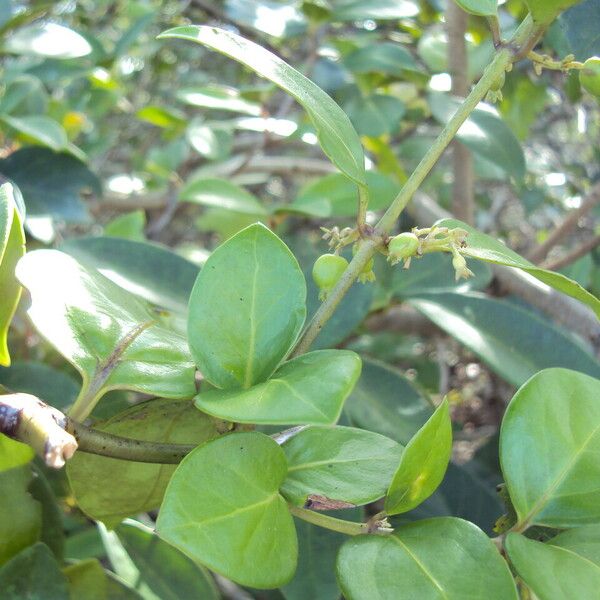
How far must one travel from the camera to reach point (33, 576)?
590mm

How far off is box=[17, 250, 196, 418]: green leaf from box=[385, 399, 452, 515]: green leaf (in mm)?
129

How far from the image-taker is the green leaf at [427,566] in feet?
1.38

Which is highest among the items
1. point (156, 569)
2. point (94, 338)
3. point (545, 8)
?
point (545, 8)

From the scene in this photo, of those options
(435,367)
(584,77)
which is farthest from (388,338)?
(584,77)

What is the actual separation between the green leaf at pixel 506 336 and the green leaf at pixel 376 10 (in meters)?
0.49

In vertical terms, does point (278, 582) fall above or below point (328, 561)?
above

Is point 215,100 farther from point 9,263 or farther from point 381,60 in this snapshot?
point 9,263

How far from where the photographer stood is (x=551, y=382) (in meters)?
0.49

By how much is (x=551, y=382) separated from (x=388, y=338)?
37.8 inches

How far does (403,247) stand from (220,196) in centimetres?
67

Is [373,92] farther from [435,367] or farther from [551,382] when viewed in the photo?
[551,382]

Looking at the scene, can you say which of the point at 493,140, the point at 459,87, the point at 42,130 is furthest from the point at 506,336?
the point at 42,130

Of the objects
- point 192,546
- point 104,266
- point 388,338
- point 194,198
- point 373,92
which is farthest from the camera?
point 388,338


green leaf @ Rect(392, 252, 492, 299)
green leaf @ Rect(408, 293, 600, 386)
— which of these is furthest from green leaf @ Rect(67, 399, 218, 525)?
green leaf @ Rect(392, 252, 492, 299)
